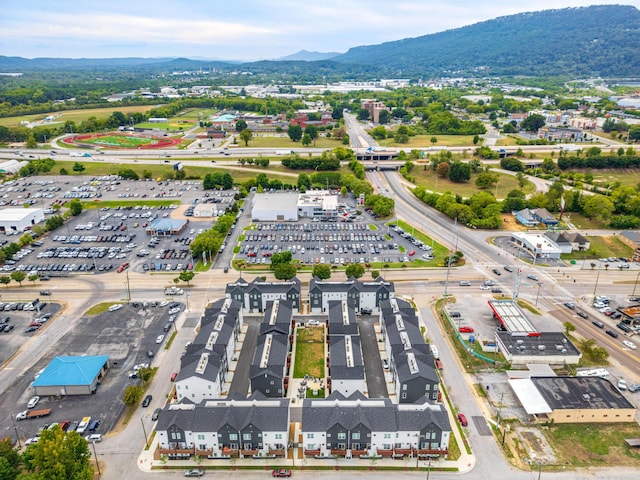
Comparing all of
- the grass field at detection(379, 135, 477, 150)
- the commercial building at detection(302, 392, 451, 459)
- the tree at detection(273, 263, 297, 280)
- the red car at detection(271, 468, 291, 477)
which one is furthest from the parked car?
the grass field at detection(379, 135, 477, 150)

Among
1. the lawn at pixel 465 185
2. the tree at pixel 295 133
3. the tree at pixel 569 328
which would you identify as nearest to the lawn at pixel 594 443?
the tree at pixel 569 328

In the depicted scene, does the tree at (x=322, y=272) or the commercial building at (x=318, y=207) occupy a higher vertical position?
the tree at (x=322, y=272)

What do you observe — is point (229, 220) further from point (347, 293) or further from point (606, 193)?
point (606, 193)

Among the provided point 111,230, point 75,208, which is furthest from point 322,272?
point 75,208

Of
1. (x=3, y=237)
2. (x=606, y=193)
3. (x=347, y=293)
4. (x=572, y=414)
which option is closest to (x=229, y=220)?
Result: (x=347, y=293)

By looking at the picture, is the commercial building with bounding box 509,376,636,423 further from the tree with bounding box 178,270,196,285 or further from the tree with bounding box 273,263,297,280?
the tree with bounding box 178,270,196,285

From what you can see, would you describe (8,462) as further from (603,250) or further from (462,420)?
(603,250)

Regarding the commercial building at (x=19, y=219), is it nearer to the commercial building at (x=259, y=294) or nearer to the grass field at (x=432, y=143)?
the commercial building at (x=259, y=294)
